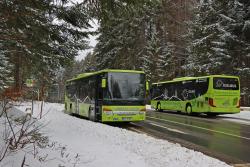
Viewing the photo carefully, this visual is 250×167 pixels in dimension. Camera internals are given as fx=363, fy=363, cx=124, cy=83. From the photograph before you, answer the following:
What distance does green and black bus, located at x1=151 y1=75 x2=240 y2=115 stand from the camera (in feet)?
78.2

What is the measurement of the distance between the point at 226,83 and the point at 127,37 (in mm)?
21837

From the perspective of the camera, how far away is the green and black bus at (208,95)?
78.2 feet

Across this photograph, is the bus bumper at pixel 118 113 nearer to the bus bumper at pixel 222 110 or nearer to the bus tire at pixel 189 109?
the bus bumper at pixel 222 110

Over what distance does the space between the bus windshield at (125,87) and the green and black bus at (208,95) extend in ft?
23.7

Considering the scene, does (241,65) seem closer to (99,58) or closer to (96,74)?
(96,74)

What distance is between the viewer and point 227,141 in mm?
12938

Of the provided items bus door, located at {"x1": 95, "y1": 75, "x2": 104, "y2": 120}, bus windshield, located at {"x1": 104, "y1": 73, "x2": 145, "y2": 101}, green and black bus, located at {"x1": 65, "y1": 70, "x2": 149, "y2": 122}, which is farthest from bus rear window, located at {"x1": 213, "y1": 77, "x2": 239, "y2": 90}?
→ bus door, located at {"x1": 95, "y1": 75, "x2": 104, "y2": 120}

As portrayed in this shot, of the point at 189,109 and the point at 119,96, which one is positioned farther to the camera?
the point at 189,109

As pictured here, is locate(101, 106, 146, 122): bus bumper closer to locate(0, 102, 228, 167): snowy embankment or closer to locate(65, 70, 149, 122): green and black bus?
locate(65, 70, 149, 122): green and black bus

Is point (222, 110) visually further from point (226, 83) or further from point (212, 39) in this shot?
point (212, 39)

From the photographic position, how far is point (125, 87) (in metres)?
18.1

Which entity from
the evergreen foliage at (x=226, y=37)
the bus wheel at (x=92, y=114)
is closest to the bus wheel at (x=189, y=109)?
the evergreen foliage at (x=226, y=37)

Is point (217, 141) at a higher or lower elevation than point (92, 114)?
lower

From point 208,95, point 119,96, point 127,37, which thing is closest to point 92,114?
point 119,96
